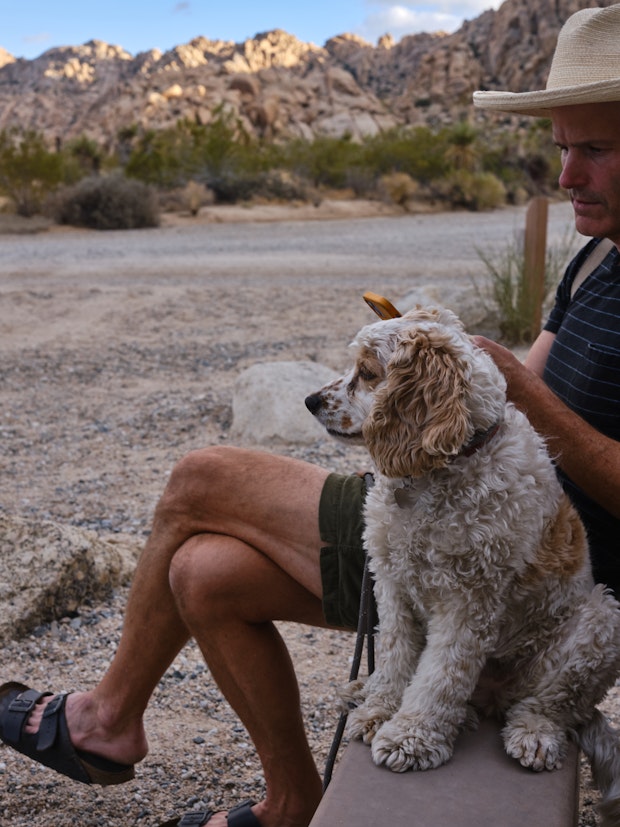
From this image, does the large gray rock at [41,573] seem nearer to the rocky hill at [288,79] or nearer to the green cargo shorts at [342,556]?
the green cargo shorts at [342,556]

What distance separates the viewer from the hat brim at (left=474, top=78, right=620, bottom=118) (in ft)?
8.04

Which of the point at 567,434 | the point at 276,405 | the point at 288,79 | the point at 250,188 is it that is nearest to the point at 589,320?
the point at 567,434

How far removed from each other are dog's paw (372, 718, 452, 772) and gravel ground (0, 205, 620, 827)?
4.07ft

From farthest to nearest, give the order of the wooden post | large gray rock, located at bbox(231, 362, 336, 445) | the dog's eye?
the wooden post → large gray rock, located at bbox(231, 362, 336, 445) → the dog's eye

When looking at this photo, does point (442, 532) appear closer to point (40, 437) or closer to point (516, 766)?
point (516, 766)

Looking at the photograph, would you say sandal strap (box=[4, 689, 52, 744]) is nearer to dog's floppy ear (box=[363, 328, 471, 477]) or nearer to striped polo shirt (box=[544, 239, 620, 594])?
dog's floppy ear (box=[363, 328, 471, 477])

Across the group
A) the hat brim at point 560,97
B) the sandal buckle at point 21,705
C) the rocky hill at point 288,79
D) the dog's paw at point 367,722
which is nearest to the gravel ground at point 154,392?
the sandal buckle at point 21,705

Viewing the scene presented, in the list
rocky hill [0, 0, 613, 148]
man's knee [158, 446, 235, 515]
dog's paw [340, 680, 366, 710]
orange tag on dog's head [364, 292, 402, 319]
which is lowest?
dog's paw [340, 680, 366, 710]

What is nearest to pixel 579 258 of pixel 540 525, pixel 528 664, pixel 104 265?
pixel 540 525

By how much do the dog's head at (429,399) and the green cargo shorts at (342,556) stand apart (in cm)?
41

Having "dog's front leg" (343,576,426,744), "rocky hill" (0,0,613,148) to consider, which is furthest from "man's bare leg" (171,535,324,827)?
"rocky hill" (0,0,613,148)

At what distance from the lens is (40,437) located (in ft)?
23.9

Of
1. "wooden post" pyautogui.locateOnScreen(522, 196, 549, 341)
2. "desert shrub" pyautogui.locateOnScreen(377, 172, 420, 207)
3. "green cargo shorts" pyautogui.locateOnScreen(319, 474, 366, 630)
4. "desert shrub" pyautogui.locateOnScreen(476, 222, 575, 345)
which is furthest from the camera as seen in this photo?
"desert shrub" pyautogui.locateOnScreen(377, 172, 420, 207)

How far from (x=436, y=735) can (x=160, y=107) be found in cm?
7021
